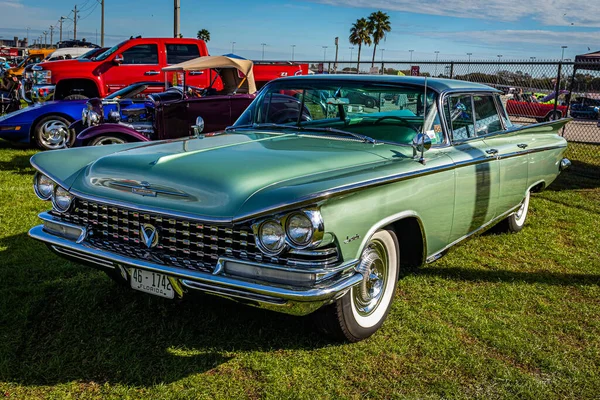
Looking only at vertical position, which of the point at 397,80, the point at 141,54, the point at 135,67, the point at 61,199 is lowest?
the point at 61,199

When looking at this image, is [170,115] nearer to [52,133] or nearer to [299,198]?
[52,133]

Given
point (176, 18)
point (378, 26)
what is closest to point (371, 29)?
point (378, 26)

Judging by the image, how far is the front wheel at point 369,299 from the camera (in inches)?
120

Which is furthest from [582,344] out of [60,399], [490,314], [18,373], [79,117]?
[79,117]

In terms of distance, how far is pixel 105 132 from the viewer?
758 centimetres

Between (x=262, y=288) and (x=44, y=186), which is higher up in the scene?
(x=44, y=186)

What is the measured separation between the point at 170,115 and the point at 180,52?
4.49 meters

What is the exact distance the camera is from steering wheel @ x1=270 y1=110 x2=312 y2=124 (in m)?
4.23

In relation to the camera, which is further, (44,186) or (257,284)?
(44,186)

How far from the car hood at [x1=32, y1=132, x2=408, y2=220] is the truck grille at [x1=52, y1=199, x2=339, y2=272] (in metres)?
0.09

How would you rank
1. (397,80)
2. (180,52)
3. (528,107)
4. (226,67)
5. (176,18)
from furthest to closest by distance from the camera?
(176,18) → (528,107) → (180,52) → (226,67) → (397,80)

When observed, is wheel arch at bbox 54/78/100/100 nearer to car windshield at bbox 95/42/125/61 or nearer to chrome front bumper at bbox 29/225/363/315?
car windshield at bbox 95/42/125/61

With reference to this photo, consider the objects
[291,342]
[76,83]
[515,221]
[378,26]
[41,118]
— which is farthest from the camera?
[378,26]

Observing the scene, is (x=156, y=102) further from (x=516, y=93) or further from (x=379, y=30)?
(x=379, y=30)
